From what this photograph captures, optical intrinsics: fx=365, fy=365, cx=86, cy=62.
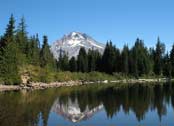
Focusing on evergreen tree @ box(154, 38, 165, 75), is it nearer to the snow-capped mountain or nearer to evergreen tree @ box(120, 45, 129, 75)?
evergreen tree @ box(120, 45, 129, 75)

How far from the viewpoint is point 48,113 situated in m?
33.1

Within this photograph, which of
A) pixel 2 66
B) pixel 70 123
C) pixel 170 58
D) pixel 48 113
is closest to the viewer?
pixel 70 123

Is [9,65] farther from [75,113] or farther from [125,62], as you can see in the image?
[125,62]

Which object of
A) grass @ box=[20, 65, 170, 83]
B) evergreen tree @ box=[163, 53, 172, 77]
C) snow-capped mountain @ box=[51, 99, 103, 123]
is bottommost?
snow-capped mountain @ box=[51, 99, 103, 123]

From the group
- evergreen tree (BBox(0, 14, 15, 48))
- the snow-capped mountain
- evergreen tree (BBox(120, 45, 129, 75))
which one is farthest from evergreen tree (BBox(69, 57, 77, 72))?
the snow-capped mountain

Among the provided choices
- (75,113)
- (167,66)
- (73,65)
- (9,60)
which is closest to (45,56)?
(73,65)

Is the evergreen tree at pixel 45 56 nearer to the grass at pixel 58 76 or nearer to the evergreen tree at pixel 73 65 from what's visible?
the grass at pixel 58 76

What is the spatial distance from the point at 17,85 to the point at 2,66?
489 cm

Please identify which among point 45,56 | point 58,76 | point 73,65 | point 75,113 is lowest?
point 75,113

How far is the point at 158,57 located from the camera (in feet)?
513

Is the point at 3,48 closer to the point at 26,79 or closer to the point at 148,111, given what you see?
the point at 26,79

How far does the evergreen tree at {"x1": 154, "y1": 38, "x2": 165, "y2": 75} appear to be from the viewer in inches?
5930

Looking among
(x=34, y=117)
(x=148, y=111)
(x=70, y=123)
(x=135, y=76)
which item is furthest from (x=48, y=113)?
(x=135, y=76)

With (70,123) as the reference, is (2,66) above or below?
above
